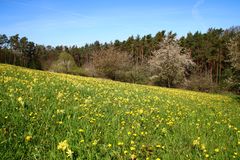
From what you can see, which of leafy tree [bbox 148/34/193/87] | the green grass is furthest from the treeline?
the green grass

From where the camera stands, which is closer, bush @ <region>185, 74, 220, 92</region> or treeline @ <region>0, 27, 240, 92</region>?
treeline @ <region>0, 27, 240, 92</region>

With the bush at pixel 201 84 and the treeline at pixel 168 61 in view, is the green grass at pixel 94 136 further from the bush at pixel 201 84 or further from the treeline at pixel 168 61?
the bush at pixel 201 84

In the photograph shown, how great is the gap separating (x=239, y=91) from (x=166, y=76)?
20151 mm

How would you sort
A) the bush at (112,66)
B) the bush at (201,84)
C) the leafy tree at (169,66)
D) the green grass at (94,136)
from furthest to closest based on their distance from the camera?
the bush at (112,66)
the bush at (201,84)
the leafy tree at (169,66)
the green grass at (94,136)

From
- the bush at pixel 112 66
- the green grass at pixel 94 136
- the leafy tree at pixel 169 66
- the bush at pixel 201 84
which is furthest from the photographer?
the bush at pixel 112 66

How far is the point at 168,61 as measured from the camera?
46781 mm

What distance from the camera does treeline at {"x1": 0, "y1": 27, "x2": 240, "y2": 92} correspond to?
1855 inches

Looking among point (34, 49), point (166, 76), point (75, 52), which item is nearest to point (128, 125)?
point (166, 76)

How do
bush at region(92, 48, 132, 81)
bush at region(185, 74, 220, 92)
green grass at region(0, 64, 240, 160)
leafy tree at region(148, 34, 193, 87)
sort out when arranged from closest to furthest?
green grass at region(0, 64, 240, 160), leafy tree at region(148, 34, 193, 87), bush at region(185, 74, 220, 92), bush at region(92, 48, 132, 81)

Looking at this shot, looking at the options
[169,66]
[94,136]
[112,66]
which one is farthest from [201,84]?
[94,136]

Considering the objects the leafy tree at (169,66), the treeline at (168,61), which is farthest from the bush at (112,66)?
the leafy tree at (169,66)

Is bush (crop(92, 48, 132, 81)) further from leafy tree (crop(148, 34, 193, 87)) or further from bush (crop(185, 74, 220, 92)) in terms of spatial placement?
bush (crop(185, 74, 220, 92))

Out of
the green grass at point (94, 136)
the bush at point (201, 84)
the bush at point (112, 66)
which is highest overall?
the bush at point (112, 66)

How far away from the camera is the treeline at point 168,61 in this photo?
155 ft
